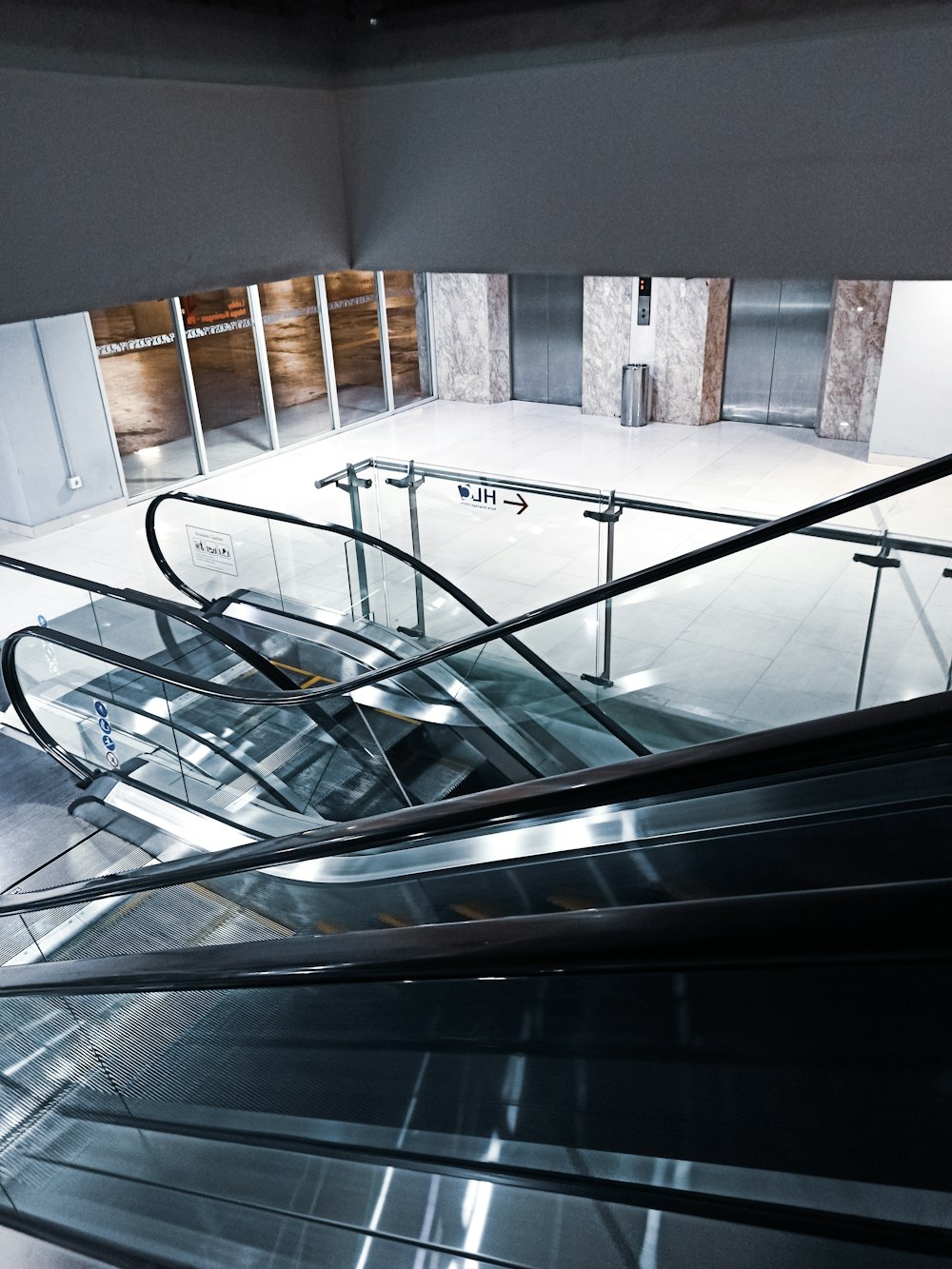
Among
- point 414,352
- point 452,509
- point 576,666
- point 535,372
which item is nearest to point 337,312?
point 414,352

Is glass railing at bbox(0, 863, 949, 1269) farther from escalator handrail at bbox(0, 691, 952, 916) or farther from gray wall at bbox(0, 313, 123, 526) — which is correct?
gray wall at bbox(0, 313, 123, 526)

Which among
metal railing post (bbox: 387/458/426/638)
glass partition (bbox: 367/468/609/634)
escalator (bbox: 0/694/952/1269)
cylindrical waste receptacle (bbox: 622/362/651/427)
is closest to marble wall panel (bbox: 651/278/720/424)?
cylindrical waste receptacle (bbox: 622/362/651/427)

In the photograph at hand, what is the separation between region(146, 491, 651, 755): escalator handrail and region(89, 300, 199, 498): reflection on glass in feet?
13.7

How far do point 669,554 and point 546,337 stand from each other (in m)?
8.59

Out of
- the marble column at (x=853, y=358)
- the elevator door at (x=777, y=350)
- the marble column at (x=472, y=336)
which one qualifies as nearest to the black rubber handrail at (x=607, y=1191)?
the marble column at (x=853, y=358)

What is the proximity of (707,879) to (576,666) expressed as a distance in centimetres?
347

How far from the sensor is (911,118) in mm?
1888

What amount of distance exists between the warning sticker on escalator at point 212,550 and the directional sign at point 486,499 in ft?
5.87

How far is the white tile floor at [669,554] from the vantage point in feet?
15.0

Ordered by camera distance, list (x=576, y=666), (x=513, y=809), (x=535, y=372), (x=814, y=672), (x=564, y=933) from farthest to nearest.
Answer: (x=535, y=372), (x=576, y=666), (x=814, y=672), (x=513, y=809), (x=564, y=933)

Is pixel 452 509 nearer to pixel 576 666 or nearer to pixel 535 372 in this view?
pixel 576 666

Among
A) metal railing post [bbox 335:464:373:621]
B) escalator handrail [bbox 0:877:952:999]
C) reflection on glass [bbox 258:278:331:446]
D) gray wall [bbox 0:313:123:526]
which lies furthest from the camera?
reflection on glass [bbox 258:278:331:446]

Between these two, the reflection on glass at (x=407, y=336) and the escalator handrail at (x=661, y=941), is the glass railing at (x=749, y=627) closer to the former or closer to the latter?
the escalator handrail at (x=661, y=941)

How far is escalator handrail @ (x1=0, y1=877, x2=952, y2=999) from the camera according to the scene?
31.8 inches
